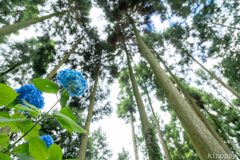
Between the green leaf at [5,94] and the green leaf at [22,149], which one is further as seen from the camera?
the green leaf at [22,149]

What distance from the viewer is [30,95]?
37.8 inches

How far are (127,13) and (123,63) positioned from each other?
142 inches

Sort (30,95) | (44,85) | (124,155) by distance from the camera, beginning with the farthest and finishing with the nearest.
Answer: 1. (124,155)
2. (30,95)
3. (44,85)

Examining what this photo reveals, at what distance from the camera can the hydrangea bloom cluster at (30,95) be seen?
3.02 feet

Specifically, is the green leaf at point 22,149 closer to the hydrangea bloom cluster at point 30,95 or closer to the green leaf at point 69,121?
the green leaf at point 69,121

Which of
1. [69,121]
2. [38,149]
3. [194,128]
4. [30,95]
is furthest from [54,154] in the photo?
[194,128]

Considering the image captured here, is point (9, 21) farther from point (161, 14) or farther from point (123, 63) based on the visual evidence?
point (161, 14)

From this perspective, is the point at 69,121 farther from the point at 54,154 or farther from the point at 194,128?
the point at 194,128

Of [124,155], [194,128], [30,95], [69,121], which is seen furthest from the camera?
[124,155]

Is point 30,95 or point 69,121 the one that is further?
point 30,95

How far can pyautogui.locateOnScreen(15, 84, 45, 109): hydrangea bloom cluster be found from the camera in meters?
0.92

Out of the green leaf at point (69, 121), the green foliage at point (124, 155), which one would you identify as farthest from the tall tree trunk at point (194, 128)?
the green foliage at point (124, 155)

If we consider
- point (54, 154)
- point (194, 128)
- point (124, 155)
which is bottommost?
point (54, 154)

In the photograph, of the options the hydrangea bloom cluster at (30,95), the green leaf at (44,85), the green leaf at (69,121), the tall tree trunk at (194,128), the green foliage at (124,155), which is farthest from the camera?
the green foliage at (124,155)
